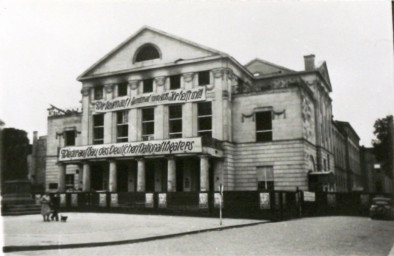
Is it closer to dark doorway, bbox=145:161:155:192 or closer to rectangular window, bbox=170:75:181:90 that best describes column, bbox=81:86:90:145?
dark doorway, bbox=145:161:155:192

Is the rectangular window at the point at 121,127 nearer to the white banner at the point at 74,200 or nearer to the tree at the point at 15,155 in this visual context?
the white banner at the point at 74,200

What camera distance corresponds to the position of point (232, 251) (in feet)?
42.1

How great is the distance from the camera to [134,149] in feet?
126

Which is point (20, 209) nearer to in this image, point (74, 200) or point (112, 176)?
point (74, 200)

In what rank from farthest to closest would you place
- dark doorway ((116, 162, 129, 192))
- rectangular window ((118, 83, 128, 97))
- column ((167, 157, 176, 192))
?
1. rectangular window ((118, 83, 128, 97))
2. dark doorway ((116, 162, 129, 192))
3. column ((167, 157, 176, 192))

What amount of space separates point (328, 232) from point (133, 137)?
27811mm

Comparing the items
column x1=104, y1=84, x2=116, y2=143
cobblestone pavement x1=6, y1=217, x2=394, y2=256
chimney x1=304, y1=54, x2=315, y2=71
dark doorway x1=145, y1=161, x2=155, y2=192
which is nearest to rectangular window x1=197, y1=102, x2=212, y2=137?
dark doorway x1=145, y1=161, x2=155, y2=192

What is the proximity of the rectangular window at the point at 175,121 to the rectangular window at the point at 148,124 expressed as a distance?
78.8 inches

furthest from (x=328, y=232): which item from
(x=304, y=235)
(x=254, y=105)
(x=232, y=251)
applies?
(x=254, y=105)

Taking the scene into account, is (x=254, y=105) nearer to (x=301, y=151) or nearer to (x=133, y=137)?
(x=301, y=151)

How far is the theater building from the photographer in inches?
1494

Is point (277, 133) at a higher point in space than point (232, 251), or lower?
higher

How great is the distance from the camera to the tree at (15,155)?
19719 mm

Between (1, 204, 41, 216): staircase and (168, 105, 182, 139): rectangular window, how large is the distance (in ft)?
51.5
